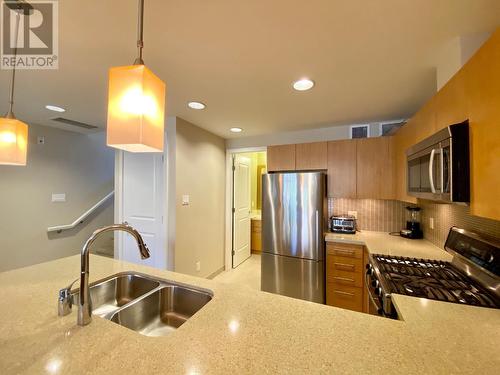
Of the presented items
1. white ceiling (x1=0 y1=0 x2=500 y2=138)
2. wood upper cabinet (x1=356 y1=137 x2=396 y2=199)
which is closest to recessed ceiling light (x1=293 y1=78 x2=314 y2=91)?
white ceiling (x1=0 y1=0 x2=500 y2=138)

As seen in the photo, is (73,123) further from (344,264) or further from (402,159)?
(402,159)

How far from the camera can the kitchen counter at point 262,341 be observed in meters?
0.62

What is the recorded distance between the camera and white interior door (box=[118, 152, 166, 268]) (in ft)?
9.16

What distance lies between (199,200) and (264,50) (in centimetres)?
221

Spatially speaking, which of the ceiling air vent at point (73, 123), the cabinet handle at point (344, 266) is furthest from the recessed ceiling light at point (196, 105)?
the cabinet handle at point (344, 266)

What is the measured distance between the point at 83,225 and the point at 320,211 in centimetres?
391

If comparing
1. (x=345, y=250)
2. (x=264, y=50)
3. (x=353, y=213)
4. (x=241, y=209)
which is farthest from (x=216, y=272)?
(x=264, y=50)

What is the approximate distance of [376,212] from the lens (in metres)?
2.76

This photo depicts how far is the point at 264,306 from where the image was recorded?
943 mm

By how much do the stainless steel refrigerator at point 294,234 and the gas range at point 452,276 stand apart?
0.88 metres

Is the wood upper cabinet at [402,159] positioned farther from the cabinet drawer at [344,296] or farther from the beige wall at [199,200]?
the beige wall at [199,200]

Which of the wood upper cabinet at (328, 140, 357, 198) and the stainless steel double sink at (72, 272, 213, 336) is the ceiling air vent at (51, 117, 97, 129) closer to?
the stainless steel double sink at (72, 272, 213, 336)

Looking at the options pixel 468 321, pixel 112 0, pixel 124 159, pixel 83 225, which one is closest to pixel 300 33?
pixel 112 0

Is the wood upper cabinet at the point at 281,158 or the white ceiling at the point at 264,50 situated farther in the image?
the wood upper cabinet at the point at 281,158
